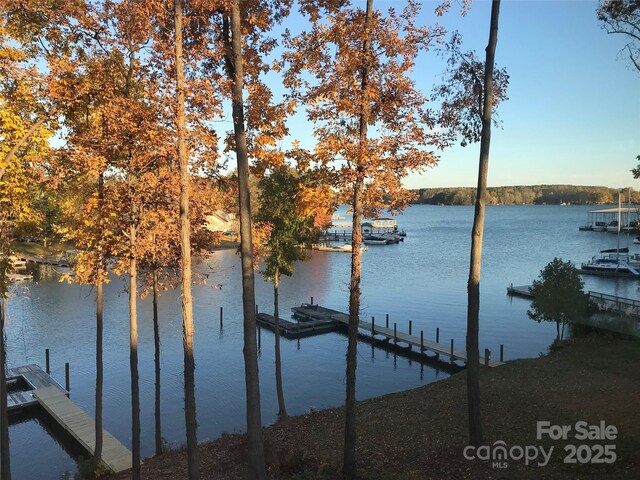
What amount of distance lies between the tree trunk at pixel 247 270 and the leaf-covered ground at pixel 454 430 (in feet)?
5.80

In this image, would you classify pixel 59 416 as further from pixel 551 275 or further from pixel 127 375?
pixel 551 275

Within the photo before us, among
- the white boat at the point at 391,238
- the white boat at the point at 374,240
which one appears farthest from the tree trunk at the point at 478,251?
the white boat at the point at 391,238

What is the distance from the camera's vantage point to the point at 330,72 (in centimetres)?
992

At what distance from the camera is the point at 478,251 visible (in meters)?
10.7

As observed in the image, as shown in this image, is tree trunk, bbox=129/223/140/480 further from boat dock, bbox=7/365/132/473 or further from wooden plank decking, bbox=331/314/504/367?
wooden plank decking, bbox=331/314/504/367

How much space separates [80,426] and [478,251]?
16.5m

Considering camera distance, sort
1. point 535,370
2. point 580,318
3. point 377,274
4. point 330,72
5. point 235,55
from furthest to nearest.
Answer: point 377,274 → point 580,318 → point 535,370 → point 330,72 → point 235,55

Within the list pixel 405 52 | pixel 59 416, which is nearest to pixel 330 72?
pixel 405 52

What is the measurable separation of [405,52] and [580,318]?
75.1 ft

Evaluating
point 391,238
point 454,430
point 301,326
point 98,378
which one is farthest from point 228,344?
point 391,238

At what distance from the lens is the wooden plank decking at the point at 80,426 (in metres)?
15.1

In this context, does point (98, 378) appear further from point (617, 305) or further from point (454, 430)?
point (617, 305)

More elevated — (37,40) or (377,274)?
(37,40)

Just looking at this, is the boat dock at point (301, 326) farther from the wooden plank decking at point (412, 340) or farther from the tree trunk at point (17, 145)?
the tree trunk at point (17, 145)
